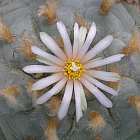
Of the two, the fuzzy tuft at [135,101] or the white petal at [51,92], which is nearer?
the white petal at [51,92]

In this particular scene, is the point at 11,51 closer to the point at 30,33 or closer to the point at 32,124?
the point at 30,33

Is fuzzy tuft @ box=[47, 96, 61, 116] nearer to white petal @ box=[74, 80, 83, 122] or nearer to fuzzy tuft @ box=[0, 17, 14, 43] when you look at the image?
white petal @ box=[74, 80, 83, 122]

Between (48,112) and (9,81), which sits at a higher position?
(9,81)

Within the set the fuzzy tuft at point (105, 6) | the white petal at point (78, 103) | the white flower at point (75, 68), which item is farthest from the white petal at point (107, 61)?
the fuzzy tuft at point (105, 6)

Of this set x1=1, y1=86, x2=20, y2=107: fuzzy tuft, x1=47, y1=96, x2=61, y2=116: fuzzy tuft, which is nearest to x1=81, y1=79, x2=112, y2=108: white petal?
x1=47, y1=96, x2=61, y2=116: fuzzy tuft

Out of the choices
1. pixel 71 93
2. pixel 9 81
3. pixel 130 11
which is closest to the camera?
pixel 71 93

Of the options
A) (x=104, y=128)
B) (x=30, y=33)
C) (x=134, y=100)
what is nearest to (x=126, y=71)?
(x=134, y=100)

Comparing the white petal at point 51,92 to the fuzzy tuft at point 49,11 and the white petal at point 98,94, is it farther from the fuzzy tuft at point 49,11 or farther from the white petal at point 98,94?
the fuzzy tuft at point 49,11
